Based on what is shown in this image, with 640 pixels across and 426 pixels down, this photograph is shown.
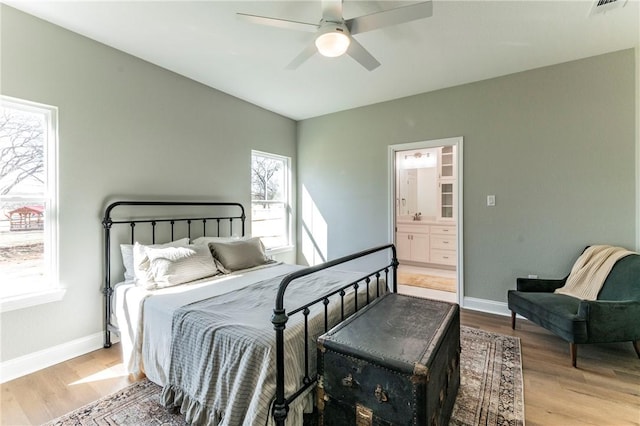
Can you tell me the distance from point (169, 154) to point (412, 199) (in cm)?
515

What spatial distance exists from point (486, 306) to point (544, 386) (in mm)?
1489

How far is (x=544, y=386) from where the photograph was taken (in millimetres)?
2096

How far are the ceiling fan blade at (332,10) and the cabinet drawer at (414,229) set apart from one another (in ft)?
16.2

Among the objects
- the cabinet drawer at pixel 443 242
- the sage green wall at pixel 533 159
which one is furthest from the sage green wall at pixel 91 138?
the cabinet drawer at pixel 443 242

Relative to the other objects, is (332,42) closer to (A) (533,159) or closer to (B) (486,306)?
(A) (533,159)

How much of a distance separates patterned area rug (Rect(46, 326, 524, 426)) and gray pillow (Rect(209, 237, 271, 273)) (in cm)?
113

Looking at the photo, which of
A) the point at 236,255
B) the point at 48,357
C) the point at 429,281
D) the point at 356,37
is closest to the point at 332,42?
the point at 356,37

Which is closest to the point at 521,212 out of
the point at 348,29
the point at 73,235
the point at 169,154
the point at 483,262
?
the point at 483,262

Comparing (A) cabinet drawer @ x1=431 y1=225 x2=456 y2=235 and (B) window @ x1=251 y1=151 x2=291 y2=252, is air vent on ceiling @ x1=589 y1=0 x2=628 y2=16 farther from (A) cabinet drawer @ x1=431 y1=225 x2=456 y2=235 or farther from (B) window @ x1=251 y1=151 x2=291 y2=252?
(A) cabinet drawer @ x1=431 y1=225 x2=456 y2=235

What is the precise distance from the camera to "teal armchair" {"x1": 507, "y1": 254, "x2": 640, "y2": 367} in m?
2.27

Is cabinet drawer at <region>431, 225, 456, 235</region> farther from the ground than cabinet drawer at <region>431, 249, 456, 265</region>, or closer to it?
farther from the ground

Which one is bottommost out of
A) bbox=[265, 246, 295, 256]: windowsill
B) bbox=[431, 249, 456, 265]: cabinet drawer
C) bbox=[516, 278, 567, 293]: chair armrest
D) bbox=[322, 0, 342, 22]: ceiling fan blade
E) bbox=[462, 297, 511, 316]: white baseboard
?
bbox=[462, 297, 511, 316]: white baseboard

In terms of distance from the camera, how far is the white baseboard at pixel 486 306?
3418 mm

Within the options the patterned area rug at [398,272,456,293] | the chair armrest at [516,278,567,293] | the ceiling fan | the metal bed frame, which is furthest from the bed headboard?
the chair armrest at [516,278,567,293]
